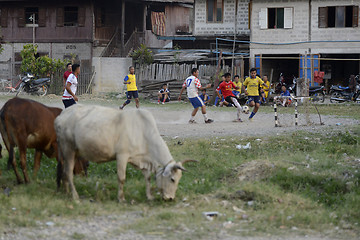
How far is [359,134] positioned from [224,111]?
353 inches

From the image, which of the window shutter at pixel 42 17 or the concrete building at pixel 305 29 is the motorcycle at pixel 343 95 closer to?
the concrete building at pixel 305 29

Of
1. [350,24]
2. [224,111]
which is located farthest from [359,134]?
[350,24]

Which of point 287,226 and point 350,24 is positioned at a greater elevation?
point 350,24

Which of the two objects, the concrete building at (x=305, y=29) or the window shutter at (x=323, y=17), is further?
the window shutter at (x=323, y=17)

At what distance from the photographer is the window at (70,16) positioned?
118 ft

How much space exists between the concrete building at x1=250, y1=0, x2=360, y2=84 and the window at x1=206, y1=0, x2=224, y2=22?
240 cm

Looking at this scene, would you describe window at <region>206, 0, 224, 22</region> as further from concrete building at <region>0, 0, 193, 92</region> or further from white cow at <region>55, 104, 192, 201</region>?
white cow at <region>55, 104, 192, 201</region>

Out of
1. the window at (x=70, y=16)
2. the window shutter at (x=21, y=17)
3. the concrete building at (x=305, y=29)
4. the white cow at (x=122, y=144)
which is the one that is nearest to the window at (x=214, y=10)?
the concrete building at (x=305, y=29)

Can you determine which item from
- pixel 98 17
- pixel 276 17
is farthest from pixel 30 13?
pixel 276 17

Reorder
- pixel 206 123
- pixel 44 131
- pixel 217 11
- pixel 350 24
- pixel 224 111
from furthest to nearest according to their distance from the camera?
pixel 217 11 < pixel 350 24 < pixel 224 111 < pixel 206 123 < pixel 44 131

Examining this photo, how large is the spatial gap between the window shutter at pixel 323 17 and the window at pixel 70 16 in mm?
13920

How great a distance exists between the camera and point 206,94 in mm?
26625

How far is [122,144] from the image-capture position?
7.79 meters

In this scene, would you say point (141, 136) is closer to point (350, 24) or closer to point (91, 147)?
point (91, 147)
